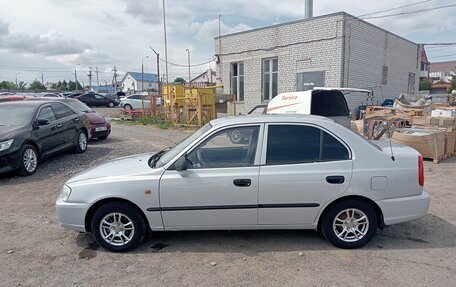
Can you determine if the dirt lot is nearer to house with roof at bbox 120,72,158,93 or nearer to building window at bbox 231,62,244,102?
building window at bbox 231,62,244,102

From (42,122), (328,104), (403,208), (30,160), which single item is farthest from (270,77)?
(403,208)

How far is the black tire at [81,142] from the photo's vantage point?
9094 millimetres

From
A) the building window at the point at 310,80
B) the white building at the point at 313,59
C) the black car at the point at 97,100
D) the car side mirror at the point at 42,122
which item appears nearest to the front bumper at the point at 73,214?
the car side mirror at the point at 42,122

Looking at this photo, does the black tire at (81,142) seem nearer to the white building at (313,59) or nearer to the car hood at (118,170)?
the car hood at (118,170)

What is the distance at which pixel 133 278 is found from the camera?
3189 mm

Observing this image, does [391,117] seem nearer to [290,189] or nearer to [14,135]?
[290,189]

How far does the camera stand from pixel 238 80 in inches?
747

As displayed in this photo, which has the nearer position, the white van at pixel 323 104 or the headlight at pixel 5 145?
the headlight at pixel 5 145

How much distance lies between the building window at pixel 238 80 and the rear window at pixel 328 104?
1088 cm

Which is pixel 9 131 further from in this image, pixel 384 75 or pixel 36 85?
pixel 36 85

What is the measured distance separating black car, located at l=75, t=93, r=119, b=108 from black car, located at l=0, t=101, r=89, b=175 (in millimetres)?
28084

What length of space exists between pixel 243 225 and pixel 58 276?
1943 mm

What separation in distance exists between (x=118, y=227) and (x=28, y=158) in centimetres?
448

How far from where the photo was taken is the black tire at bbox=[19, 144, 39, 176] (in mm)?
6750
